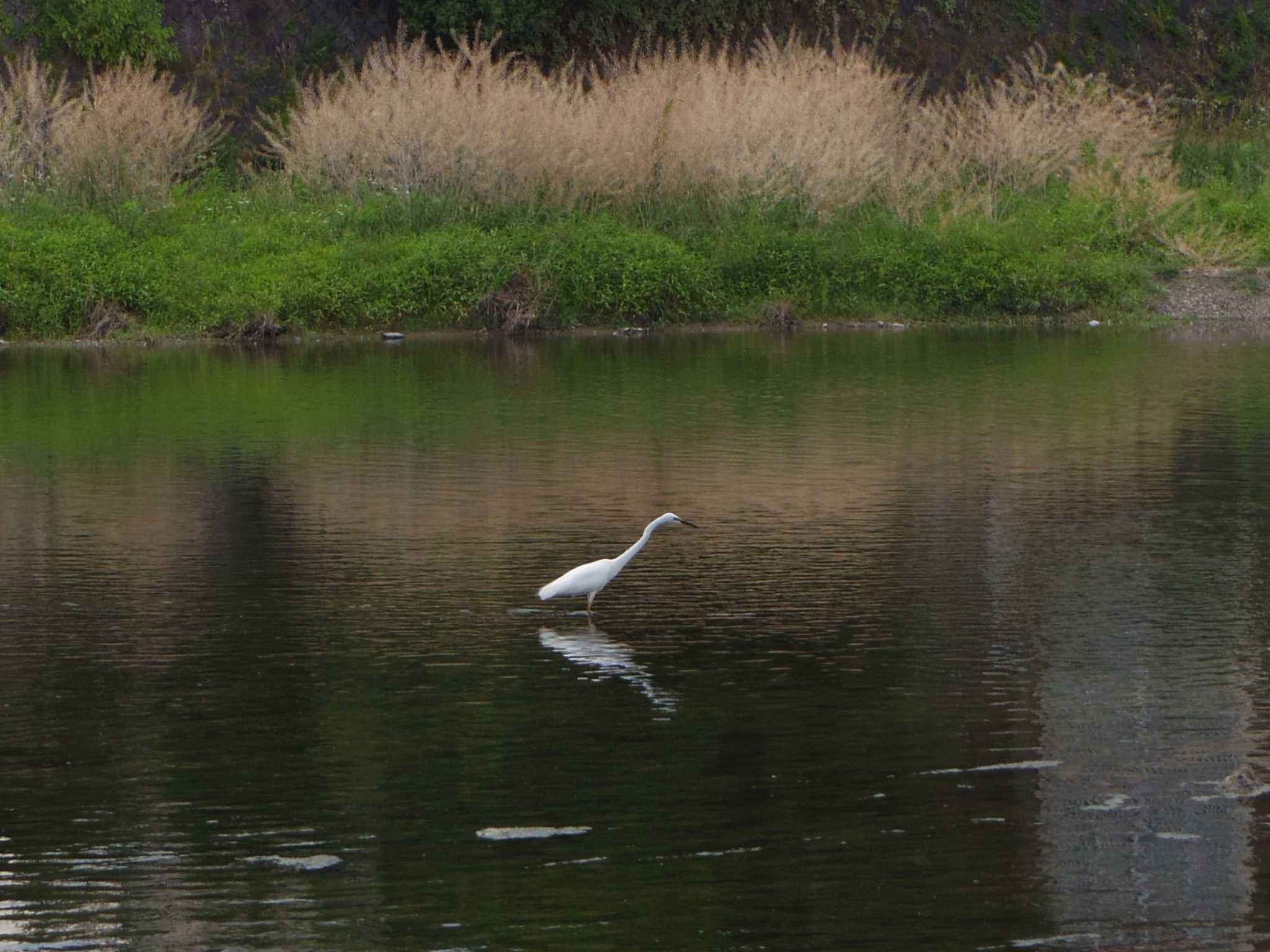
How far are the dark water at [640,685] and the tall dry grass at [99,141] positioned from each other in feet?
39.2

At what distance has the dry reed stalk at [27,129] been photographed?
97.8 ft

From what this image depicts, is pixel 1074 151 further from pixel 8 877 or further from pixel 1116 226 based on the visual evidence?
pixel 8 877

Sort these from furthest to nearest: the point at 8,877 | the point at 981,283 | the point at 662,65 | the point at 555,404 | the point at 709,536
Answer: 1. the point at 662,65
2. the point at 981,283
3. the point at 555,404
4. the point at 709,536
5. the point at 8,877

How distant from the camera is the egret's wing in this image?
35.3ft

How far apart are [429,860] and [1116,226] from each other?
2582 cm

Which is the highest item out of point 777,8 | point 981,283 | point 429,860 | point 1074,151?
point 777,8

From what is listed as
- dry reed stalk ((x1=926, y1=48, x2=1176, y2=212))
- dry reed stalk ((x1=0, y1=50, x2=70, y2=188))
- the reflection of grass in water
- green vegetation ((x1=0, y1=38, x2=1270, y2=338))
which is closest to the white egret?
the reflection of grass in water

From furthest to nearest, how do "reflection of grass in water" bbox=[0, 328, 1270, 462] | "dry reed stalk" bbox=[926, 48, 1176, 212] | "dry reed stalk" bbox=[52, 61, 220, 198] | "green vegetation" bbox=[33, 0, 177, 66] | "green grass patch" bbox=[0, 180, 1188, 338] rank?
"green vegetation" bbox=[33, 0, 177, 66] < "dry reed stalk" bbox=[926, 48, 1176, 212] < "dry reed stalk" bbox=[52, 61, 220, 198] < "green grass patch" bbox=[0, 180, 1188, 338] < "reflection of grass in water" bbox=[0, 328, 1270, 462]

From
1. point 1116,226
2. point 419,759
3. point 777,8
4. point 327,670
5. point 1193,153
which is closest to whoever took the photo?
point 419,759

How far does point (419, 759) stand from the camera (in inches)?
324

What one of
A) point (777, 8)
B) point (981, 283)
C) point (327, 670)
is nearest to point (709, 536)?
point (327, 670)

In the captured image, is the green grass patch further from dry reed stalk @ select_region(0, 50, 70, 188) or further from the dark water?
the dark water

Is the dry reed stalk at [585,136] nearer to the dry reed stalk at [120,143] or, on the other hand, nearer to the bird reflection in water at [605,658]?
the dry reed stalk at [120,143]

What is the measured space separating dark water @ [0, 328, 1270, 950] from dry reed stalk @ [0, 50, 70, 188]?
12300mm
